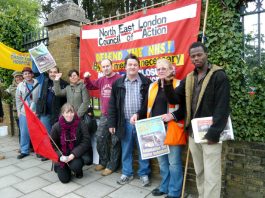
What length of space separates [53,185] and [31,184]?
388 millimetres

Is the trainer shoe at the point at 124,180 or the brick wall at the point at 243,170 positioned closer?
the brick wall at the point at 243,170

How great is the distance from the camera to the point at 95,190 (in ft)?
12.9

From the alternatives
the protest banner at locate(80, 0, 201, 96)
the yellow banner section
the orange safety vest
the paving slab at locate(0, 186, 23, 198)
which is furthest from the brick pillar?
the orange safety vest

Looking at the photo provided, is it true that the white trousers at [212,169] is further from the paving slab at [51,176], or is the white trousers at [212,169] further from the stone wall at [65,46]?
the stone wall at [65,46]

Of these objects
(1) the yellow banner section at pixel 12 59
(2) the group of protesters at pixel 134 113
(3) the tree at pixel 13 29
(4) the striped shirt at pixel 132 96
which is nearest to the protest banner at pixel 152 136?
(2) the group of protesters at pixel 134 113

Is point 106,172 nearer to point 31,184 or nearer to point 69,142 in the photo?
point 69,142

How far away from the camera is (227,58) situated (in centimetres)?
326

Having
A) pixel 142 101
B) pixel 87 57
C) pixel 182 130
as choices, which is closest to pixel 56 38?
pixel 87 57

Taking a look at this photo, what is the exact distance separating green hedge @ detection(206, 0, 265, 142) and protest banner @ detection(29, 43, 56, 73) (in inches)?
126

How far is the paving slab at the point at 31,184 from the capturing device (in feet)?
13.1

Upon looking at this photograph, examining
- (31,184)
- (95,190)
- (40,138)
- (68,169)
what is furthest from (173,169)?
(31,184)

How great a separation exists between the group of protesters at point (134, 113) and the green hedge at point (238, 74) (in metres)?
0.52

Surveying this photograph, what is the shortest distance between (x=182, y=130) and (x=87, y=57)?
271 cm

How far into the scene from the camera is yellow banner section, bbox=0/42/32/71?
18.7ft
